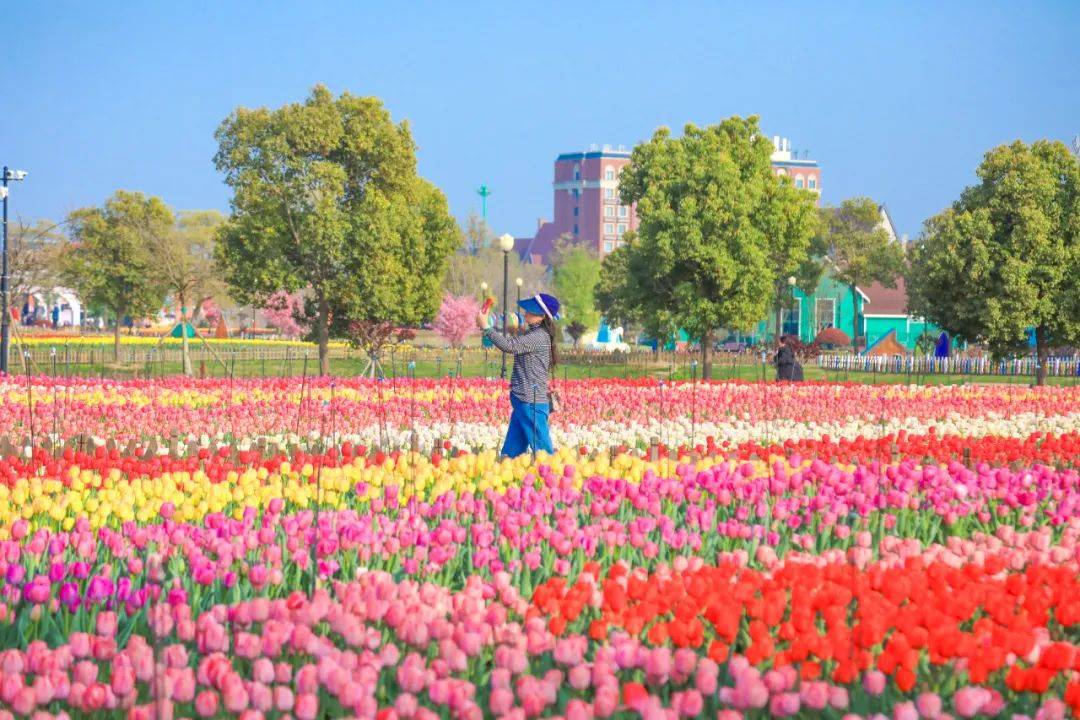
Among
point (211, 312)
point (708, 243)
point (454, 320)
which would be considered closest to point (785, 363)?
point (708, 243)

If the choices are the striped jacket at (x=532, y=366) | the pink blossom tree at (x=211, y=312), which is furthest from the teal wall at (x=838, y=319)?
the striped jacket at (x=532, y=366)

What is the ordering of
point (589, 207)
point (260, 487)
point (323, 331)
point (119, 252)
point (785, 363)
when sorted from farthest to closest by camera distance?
1. point (589, 207)
2. point (119, 252)
3. point (323, 331)
4. point (785, 363)
5. point (260, 487)

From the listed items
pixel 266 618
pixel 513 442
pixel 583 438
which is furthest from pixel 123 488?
pixel 583 438

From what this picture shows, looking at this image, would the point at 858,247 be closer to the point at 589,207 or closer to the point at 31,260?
the point at 31,260

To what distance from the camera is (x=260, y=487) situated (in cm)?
789

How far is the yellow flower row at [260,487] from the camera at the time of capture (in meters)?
7.09

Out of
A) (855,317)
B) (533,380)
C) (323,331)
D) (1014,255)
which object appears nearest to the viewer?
(533,380)

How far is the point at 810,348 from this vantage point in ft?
146

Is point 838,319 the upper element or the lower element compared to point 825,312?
lower

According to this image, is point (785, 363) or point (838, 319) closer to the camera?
point (785, 363)

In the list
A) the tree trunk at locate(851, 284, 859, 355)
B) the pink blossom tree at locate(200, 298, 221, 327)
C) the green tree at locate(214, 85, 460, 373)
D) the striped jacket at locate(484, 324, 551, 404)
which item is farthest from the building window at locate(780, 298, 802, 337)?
the striped jacket at locate(484, 324, 551, 404)

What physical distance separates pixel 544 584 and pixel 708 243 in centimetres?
3198

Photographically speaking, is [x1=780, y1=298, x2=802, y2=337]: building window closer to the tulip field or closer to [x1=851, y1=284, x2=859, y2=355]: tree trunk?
[x1=851, y1=284, x2=859, y2=355]: tree trunk

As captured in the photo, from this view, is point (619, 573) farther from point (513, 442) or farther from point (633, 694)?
point (513, 442)
